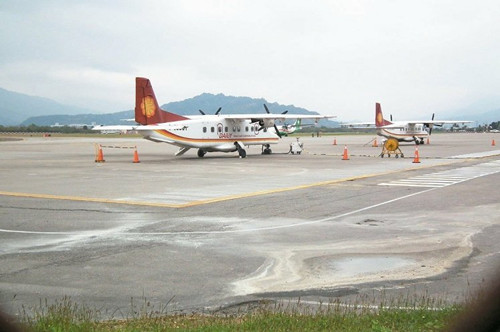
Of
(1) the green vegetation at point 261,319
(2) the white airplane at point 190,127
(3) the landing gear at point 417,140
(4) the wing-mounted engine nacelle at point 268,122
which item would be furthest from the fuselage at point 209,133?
(1) the green vegetation at point 261,319

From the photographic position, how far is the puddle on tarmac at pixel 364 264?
859 cm

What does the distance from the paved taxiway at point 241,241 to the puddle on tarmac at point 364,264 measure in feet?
0.06

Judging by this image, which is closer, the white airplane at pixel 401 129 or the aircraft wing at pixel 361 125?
the white airplane at pixel 401 129

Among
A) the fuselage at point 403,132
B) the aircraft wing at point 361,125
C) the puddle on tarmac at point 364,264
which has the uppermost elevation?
the aircraft wing at point 361,125

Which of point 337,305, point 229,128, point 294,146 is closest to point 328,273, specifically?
point 337,305

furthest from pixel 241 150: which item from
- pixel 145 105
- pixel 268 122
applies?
pixel 145 105

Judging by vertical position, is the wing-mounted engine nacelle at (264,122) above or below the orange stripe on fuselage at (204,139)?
above

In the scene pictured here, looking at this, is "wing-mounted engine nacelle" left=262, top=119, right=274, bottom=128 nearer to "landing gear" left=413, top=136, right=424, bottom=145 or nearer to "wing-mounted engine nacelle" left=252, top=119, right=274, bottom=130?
"wing-mounted engine nacelle" left=252, top=119, right=274, bottom=130

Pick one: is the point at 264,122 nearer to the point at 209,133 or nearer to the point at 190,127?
the point at 209,133

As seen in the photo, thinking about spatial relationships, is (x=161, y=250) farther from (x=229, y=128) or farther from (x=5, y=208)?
(x=229, y=128)

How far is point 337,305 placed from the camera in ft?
21.0

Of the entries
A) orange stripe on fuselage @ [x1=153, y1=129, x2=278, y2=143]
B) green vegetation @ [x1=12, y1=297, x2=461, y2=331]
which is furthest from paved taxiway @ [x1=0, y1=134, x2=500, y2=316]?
orange stripe on fuselage @ [x1=153, y1=129, x2=278, y2=143]

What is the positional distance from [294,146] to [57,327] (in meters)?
40.7

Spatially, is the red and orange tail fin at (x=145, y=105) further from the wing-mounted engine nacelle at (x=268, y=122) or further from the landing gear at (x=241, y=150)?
the wing-mounted engine nacelle at (x=268, y=122)
